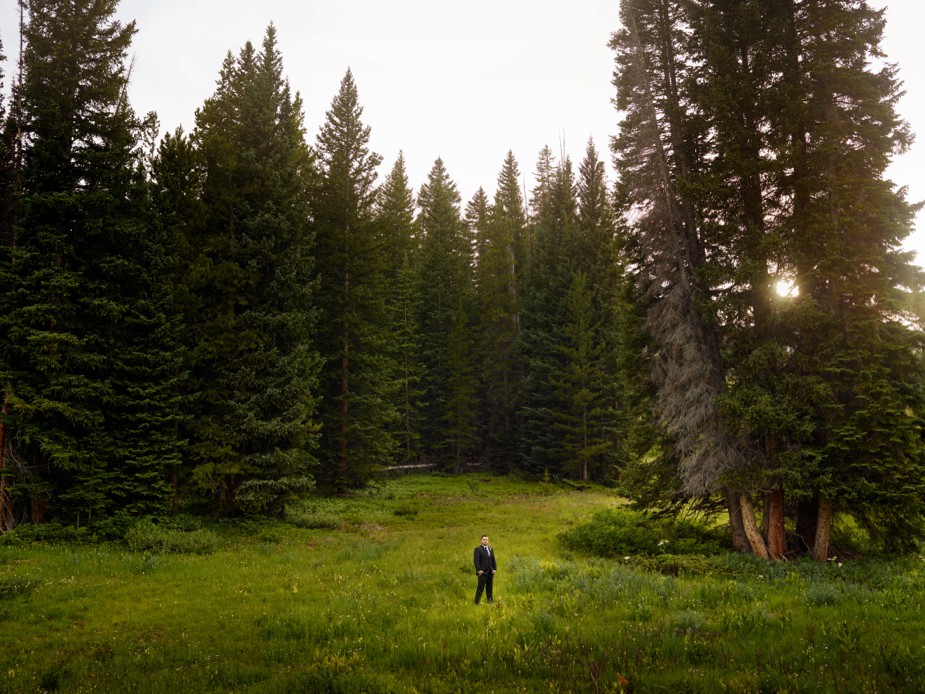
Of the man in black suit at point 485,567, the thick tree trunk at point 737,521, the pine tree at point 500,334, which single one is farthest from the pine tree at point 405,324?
the man in black suit at point 485,567

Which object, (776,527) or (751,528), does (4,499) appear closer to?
(751,528)

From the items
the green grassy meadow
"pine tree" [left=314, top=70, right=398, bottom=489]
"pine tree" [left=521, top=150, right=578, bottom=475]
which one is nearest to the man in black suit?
the green grassy meadow

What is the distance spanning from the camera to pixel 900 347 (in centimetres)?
1261

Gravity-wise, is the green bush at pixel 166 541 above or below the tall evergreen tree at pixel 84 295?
below

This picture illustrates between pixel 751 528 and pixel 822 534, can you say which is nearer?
pixel 822 534

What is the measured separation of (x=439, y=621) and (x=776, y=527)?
36.1ft

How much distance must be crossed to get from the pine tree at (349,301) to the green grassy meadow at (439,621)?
1218 centimetres

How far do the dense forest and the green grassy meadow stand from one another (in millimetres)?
2649

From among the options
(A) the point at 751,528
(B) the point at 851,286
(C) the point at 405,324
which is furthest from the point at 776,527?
(C) the point at 405,324

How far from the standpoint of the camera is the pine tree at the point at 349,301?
29.1m

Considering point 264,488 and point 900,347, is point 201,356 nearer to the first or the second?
point 264,488

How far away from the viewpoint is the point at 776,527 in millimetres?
14469

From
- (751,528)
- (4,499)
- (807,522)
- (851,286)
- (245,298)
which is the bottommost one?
(751,528)

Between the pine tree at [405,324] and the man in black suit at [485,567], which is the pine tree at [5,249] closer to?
the man in black suit at [485,567]
